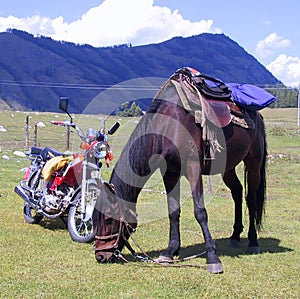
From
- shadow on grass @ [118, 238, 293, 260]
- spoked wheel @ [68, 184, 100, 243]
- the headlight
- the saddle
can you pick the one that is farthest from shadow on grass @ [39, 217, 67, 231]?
the saddle

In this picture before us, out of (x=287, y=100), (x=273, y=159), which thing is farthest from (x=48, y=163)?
(x=287, y=100)

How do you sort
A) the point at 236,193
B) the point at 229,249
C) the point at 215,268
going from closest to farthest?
the point at 215,268
the point at 229,249
the point at 236,193

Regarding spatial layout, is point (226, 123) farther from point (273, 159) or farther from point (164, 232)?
point (273, 159)

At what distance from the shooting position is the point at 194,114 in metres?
6.03

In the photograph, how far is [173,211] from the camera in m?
6.61

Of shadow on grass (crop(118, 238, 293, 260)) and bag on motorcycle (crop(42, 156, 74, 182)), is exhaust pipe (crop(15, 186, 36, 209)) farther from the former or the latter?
shadow on grass (crop(118, 238, 293, 260))

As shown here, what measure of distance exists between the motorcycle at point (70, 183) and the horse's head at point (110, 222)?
800 mm

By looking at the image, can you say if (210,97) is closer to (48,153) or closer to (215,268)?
(215,268)

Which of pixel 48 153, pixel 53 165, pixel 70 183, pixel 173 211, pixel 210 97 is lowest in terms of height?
pixel 173 211

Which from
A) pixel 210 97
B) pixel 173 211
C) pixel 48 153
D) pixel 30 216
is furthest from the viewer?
pixel 48 153

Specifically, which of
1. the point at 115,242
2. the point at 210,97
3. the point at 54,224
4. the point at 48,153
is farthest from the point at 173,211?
the point at 48,153

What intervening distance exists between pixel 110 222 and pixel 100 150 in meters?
1.52

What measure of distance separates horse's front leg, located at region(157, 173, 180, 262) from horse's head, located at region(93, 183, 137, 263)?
736mm

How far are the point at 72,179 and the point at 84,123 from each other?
2.93 ft
